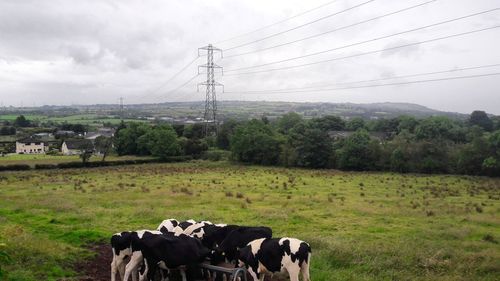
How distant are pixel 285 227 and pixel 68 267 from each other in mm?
11068

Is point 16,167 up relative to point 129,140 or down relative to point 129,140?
down

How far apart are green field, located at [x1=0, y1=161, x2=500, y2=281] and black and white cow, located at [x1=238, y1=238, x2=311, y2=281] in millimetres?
2272

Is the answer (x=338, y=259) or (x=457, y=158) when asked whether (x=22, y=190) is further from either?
→ (x=457, y=158)

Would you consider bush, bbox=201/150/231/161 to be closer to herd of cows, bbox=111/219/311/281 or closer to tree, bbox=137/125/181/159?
tree, bbox=137/125/181/159

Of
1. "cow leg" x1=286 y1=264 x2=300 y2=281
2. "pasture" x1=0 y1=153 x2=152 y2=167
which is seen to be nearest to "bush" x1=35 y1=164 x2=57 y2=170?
"pasture" x1=0 y1=153 x2=152 y2=167

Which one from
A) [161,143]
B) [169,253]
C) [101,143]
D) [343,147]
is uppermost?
[169,253]

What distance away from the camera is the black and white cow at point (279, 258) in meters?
11.5

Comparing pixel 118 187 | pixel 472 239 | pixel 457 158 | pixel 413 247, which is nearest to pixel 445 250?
pixel 413 247

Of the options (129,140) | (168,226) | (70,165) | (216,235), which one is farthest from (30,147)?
(216,235)

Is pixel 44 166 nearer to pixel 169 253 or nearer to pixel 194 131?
pixel 194 131

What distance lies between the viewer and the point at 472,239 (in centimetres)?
2088

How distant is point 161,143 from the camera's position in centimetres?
8262

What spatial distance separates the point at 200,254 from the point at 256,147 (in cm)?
6538

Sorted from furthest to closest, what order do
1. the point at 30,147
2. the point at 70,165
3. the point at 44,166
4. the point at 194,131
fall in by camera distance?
the point at 194,131 < the point at 30,147 < the point at 70,165 < the point at 44,166
